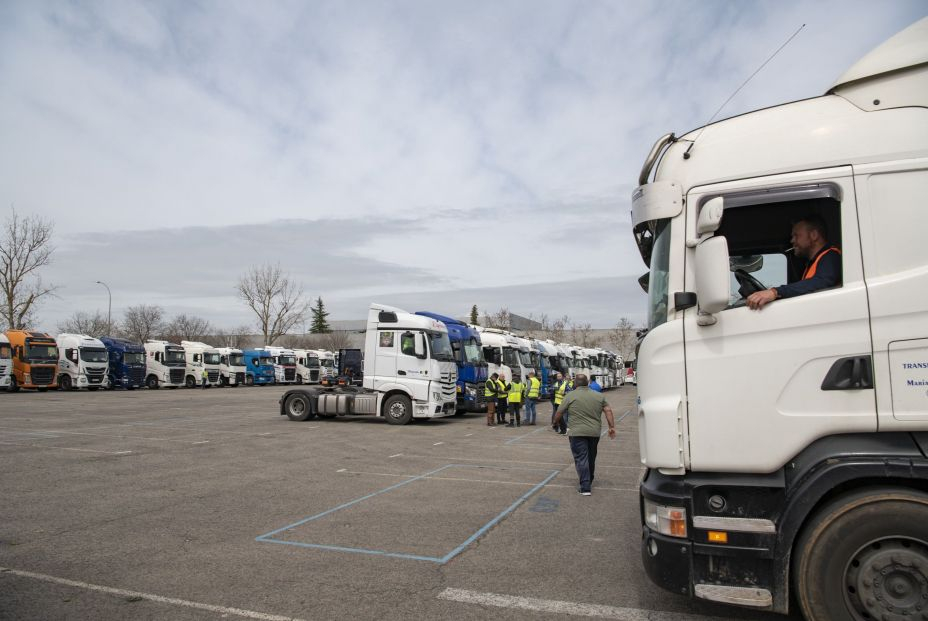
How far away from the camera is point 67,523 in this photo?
6.70 meters

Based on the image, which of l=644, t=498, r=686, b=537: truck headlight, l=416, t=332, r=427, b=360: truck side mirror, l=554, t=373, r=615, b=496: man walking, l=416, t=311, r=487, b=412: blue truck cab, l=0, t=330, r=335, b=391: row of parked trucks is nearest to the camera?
l=644, t=498, r=686, b=537: truck headlight

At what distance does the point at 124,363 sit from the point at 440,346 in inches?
1224

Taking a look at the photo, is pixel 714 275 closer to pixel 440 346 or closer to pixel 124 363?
pixel 440 346

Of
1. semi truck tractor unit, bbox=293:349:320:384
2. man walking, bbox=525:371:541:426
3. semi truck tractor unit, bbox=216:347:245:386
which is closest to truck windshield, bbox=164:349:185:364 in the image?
semi truck tractor unit, bbox=216:347:245:386

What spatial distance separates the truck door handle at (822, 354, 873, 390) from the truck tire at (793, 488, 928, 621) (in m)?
0.62

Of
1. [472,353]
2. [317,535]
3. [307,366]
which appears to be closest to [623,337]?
[307,366]

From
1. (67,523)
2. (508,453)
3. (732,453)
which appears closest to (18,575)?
(67,523)

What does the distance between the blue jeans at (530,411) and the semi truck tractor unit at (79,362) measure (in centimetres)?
3084

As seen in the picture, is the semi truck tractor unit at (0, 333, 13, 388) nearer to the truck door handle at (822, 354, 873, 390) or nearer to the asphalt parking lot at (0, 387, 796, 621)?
the asphalt parking lot at (0, 387, 796, 621)

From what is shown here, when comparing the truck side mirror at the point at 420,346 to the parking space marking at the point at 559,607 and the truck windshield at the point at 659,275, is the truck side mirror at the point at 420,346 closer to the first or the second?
the parking space marking at the point at 559,607

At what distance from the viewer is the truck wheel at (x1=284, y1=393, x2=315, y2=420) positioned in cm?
1908

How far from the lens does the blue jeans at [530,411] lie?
782 inches

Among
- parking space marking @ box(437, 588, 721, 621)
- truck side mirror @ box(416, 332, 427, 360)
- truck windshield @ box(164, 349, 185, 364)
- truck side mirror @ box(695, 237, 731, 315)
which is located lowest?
parking space marking @ box(437, 588, 721, 621)

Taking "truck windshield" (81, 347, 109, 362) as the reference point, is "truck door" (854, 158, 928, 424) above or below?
below
